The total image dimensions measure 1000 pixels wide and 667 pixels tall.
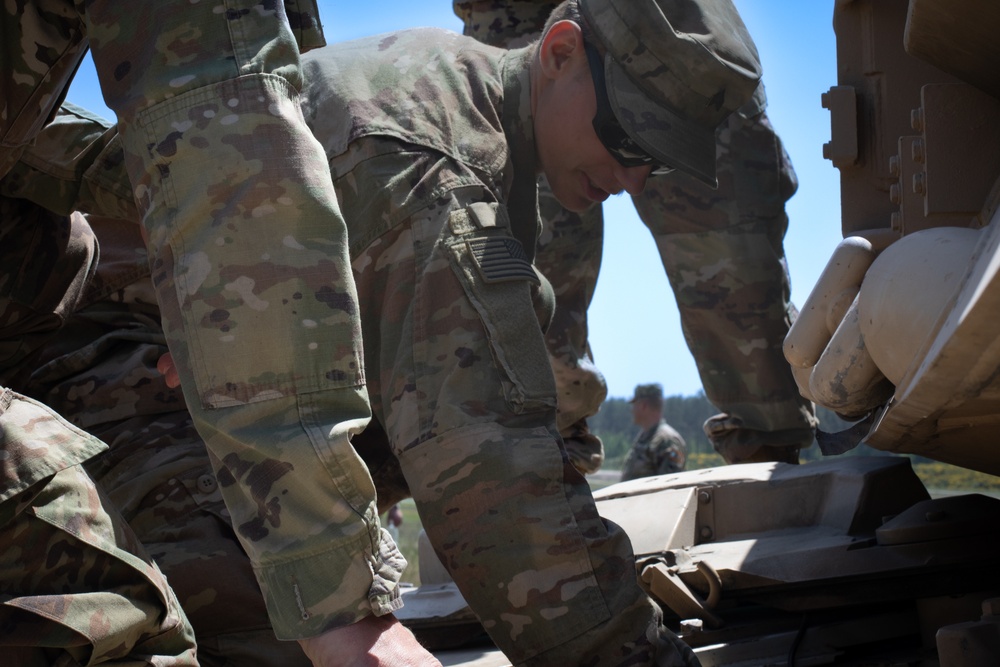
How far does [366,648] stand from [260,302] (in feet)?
1.80

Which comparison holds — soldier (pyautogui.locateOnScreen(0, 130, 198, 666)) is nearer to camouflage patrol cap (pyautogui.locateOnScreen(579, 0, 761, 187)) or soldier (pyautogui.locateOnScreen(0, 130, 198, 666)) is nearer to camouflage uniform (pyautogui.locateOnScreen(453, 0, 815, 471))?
camouflage patrol cap (pyautogui.locateOnScreen(579, 0, 761, 187))

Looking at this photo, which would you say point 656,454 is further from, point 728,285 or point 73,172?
point 73,172

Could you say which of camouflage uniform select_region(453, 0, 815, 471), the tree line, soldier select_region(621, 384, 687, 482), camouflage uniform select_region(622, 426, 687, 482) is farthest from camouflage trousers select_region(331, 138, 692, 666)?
the tree line

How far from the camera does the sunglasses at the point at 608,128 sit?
3533 millimetres

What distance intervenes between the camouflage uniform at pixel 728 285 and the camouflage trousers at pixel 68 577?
10.5ft

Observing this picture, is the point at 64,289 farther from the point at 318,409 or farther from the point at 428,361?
the point at 318,409

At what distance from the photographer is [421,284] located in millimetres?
3020

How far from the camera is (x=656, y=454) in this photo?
1348 cm

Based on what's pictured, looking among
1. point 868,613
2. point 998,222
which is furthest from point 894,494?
point 998,222

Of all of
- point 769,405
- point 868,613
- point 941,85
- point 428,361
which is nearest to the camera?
point 941,85

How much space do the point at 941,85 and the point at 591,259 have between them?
2.94 meters

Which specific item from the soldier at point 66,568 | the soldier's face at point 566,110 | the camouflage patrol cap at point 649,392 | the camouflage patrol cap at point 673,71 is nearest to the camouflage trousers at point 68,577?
the soldier at point 66,568

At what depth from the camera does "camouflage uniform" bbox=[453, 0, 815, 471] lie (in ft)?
18.1

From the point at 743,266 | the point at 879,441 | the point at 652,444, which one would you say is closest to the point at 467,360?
the point at 879,441
